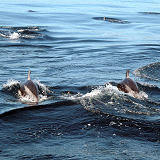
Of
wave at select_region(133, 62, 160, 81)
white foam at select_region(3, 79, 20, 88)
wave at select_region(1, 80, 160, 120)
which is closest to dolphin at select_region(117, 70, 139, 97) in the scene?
wave at select_region(1, 80, 160, 120)

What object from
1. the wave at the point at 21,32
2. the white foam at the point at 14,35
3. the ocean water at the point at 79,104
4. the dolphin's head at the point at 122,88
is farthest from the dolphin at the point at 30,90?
the white foam at the point at 14,35

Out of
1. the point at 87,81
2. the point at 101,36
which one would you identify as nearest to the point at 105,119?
the point at 87,81

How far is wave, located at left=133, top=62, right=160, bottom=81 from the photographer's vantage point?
1606 cm

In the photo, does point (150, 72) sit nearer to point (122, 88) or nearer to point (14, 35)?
point (122, 88)

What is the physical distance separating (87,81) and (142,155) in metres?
6.29

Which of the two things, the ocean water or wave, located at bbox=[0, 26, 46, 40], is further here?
wave, located at bbox=[0, 26, 46, 40]

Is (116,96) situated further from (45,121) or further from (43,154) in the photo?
(43,154)

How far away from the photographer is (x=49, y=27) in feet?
106

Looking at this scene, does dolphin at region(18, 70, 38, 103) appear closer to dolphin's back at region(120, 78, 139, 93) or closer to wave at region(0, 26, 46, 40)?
dolphin's back at region(120, 78, 139, 93)

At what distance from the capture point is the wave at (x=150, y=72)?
1606 centimetres

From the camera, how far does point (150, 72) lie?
16.9 m

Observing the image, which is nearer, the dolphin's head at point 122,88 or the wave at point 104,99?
the wave at point 104,99

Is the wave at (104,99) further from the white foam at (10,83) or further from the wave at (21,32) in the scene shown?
the wave at (21,32)

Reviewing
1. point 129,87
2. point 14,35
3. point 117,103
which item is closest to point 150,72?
point 129,87
